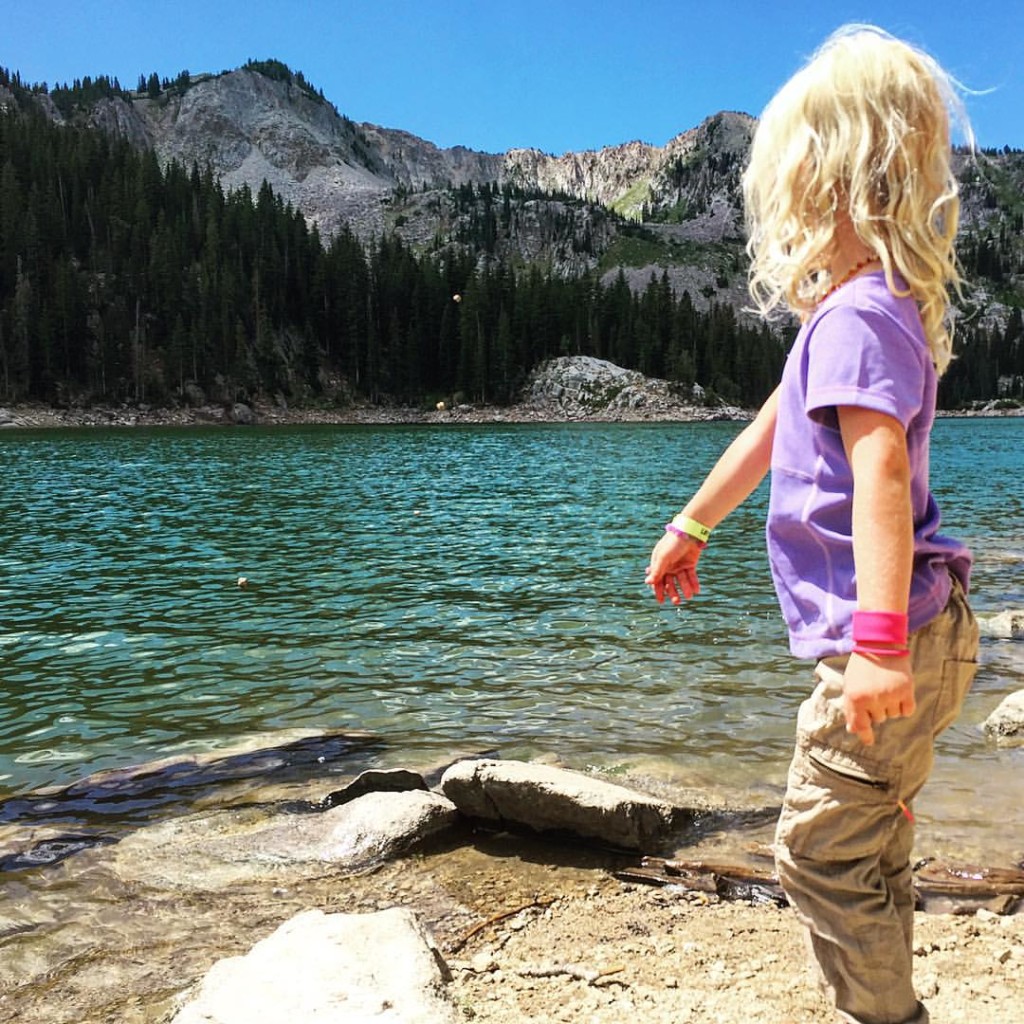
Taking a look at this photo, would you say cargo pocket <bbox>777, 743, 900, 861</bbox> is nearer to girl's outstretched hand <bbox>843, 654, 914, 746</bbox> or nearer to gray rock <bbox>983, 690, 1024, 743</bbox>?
girl's outstretched hand <bbox>843, 654, 914, 746</bbox>

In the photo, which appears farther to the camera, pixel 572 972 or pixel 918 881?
pixel 918 881

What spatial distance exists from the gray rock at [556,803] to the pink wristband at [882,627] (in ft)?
12.7

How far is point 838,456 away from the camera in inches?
107

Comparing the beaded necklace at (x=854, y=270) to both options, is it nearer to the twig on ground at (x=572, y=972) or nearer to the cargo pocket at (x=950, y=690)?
the cargo pocket at (x=950, y=690)

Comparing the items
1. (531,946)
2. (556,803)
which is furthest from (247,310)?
(531,946)

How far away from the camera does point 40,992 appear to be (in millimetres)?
4586

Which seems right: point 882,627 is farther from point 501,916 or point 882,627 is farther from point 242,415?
point 242,415

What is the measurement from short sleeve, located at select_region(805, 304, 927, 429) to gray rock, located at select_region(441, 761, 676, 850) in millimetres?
4165

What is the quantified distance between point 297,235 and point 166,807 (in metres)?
154

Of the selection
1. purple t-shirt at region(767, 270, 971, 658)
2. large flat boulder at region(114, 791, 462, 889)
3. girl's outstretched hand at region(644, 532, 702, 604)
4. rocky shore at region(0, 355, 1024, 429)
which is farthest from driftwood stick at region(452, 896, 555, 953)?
rocky shore at region(0, 355, 1024, 429)

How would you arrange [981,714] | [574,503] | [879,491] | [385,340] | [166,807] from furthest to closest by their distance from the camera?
1. [385,340]
2. [574,503]
3. [981,714]
4. [166,807]
5. [879,491]

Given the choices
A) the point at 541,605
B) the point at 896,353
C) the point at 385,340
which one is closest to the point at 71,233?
the point at 385,340

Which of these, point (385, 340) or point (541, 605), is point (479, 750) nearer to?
point (541, 605)

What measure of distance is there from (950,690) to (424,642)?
33.7 ft
